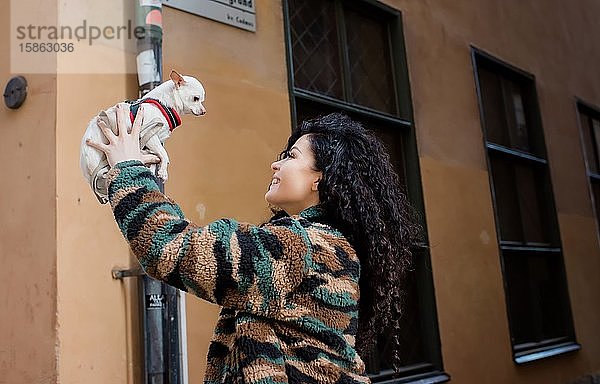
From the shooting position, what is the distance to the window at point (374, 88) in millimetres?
4414

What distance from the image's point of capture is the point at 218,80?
3.54 metres

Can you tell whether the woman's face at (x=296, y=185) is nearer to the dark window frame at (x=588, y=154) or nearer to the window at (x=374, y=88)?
the window at (x=374, y=88)

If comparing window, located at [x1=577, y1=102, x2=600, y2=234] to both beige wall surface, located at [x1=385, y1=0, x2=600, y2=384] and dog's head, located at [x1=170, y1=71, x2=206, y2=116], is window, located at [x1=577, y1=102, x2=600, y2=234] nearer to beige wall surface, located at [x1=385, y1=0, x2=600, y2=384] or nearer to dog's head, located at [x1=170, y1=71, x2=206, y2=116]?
beige wall surface, located at [x1=385, y1=0, x2=600, y2=384]

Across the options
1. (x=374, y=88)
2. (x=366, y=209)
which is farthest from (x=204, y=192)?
(x=374, y=88)

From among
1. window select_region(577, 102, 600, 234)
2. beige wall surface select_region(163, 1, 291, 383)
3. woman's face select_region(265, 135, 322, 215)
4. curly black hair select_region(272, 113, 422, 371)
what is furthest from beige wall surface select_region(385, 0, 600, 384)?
woman's face select_region(265, 135, 322, 215)

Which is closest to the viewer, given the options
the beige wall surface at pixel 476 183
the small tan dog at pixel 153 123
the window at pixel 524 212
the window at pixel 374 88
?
the small tan dog at pixel 153 123

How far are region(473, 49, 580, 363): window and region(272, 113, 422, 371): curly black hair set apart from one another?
421cm

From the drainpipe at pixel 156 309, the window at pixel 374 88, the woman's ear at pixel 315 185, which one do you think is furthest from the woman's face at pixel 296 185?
the window at pixel 374 88

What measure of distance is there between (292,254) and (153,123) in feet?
1.61

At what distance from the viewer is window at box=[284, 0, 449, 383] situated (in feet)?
14.5

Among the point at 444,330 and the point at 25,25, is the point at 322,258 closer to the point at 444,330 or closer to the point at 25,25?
the point at 25,25

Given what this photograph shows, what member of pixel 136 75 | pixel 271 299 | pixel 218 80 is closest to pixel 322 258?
pixel 271 299

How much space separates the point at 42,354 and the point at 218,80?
1.61 meters

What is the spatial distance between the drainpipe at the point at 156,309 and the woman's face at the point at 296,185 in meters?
1.26
